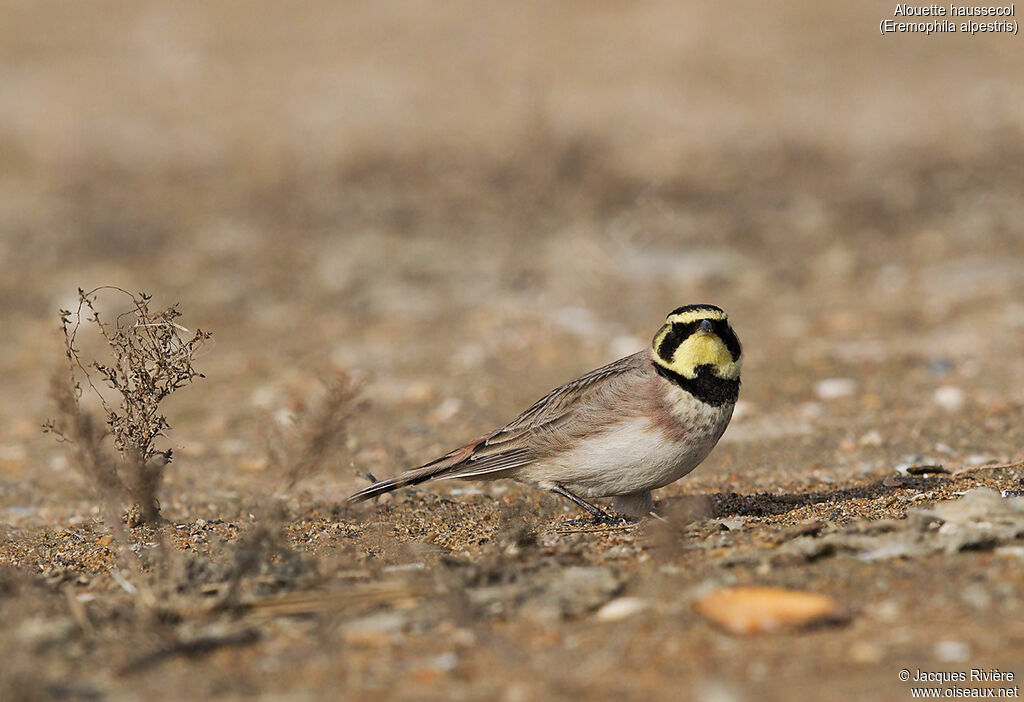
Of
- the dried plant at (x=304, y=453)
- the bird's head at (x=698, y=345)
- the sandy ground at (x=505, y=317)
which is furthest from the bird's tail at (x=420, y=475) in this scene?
the dried plant at (x=304, y=453)

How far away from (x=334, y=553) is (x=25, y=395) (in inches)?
240

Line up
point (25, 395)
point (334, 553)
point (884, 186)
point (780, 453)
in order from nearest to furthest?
1. point (334, 553)
2. point (780, 453)
3. point (25, 395)
4. point (884, 186)

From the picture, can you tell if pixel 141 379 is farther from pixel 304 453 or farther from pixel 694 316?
pixel 694 316

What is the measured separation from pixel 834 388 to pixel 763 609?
546 cm

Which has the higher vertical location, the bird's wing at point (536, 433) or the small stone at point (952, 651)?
the bird's wing at point (536, 433)

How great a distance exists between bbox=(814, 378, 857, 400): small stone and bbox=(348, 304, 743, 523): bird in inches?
128

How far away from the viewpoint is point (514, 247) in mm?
13008

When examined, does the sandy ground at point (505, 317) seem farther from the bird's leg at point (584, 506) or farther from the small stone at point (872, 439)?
the bird's leg at point (584, 506)

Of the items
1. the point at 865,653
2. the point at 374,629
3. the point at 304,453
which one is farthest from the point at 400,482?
the point at 865,653

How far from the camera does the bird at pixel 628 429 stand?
18.3ft

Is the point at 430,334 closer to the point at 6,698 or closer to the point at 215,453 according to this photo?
the point at 215,453

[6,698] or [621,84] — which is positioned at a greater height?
[621,84]

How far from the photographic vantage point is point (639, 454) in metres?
5.55

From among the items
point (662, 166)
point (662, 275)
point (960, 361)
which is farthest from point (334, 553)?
point (662, 166)
